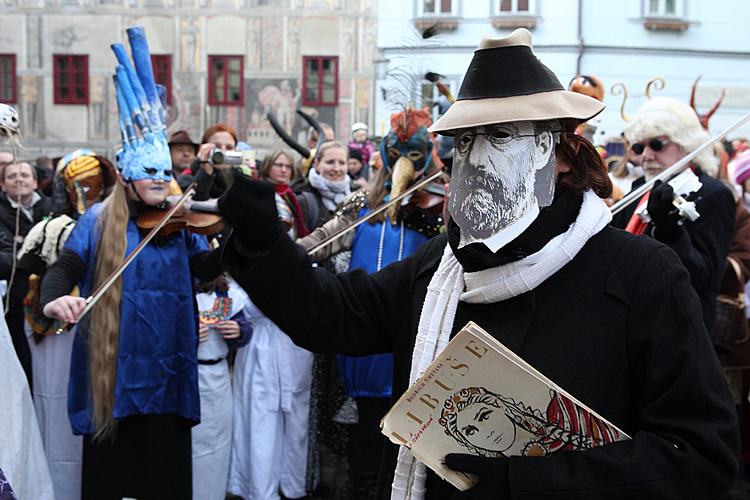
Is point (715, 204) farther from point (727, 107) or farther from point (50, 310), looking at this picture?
point (727, 107)

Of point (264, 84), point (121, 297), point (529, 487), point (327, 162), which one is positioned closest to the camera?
point (529, 487)

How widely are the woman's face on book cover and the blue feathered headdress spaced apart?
2.58 m

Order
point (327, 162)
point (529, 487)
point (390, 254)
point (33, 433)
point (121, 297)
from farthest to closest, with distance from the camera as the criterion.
→ 1. point (327, 162)
2. point (390, 254)
3. point (121, 297)
4. point (33, 433)
5. point (529, 487)

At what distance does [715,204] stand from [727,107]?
65.3 ft

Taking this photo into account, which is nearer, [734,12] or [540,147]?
[540,147]

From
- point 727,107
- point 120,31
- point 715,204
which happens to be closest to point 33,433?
point 715,204

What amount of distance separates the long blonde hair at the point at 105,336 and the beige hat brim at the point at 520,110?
7.53 ft

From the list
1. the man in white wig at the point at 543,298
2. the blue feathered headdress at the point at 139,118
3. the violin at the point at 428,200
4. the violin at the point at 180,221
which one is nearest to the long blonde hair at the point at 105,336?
the violin at the point at 180,221

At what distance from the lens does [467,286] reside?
220 cm

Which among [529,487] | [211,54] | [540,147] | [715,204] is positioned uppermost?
[211,54]

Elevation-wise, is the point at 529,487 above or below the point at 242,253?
below

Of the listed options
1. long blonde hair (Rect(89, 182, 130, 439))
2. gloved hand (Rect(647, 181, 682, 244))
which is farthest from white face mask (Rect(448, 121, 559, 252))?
long blonde hair (Rect(89, 182, 130, 439))

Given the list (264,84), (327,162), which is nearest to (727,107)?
(264,84)

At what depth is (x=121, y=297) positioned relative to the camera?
4039mm
